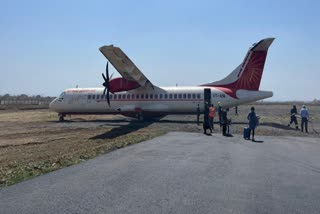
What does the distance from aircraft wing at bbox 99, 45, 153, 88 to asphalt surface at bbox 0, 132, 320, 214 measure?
13572 millimetres

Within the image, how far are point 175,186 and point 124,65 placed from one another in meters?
20.4

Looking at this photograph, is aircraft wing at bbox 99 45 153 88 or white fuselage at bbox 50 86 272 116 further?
white fuselage at bbox 50 86 272 116

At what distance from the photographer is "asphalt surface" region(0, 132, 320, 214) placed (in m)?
6.10

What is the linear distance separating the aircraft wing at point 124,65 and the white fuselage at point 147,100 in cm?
159

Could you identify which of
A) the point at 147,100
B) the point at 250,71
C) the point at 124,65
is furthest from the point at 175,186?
the point at 147,100

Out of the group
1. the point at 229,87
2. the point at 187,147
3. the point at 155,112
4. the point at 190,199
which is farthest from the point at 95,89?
the point at 190,199

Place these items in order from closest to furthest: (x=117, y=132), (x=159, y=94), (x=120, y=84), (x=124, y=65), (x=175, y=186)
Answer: (x=175, y=186)
(x=117, y=132)
(x=124, y=65)
(x=120, y=84)
(x=159, y=94)

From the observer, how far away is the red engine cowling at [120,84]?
30.2 m

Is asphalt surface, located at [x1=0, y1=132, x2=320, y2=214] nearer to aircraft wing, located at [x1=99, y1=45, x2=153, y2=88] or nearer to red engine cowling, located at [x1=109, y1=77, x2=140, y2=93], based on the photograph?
aircraft wing, located at [x1=99, y1=45, x2=153, y2=88]

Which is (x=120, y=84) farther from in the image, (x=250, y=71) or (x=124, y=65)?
(x=250, y=71)

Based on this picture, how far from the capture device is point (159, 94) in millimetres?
30719

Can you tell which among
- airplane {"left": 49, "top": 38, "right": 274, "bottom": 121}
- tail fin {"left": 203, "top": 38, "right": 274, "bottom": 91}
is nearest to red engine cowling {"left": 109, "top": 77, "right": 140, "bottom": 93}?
airplane {"left": 49, "top": 38, "right": 274, "bottom": 121}

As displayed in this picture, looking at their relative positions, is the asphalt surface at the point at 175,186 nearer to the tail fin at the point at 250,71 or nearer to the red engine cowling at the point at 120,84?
the tail fin at the point at 250,71

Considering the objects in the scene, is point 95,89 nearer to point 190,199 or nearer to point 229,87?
point 229,87
